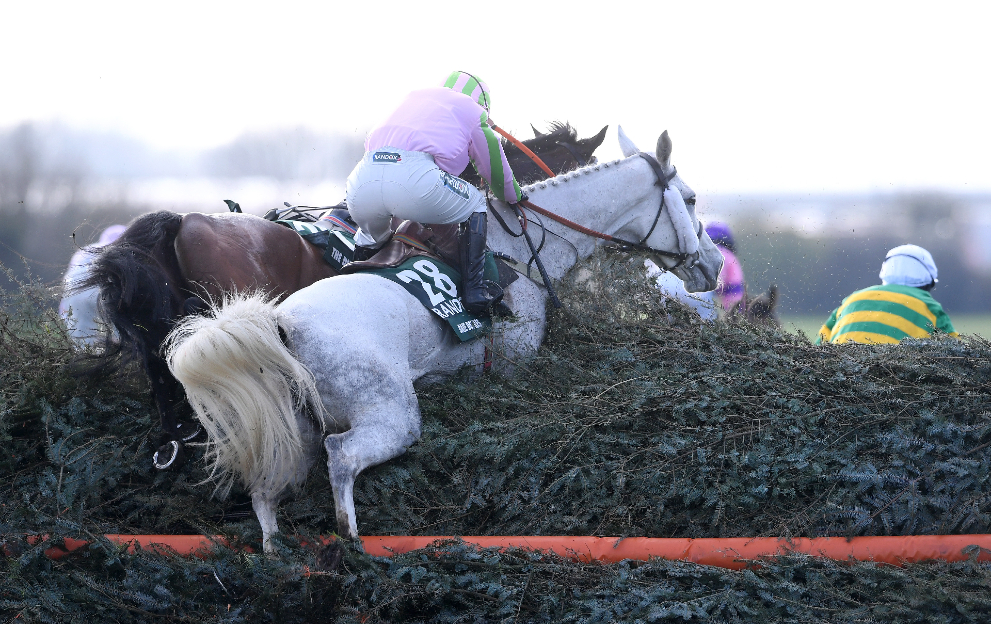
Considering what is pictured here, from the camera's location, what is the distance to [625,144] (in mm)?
5152

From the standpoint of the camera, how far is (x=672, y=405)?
11.4 feet

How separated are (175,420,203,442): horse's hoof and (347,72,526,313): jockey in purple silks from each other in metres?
1.35

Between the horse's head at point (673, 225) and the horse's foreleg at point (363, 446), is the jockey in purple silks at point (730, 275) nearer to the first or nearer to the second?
the horse's head at point (673, 225)

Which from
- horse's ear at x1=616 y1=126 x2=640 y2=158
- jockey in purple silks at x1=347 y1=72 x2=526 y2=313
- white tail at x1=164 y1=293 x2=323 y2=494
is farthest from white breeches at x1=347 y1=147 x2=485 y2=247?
horse's ear at x1=616 y1=126 x2=640 y2=158

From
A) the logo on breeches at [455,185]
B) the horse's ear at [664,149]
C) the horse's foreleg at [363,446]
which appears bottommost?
the horse's foreleg at [363,446]

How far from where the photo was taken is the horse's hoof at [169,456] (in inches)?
136

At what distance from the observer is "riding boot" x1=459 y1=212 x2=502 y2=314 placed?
12.3ft

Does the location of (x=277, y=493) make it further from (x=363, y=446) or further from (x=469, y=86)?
(x=469, y=86)

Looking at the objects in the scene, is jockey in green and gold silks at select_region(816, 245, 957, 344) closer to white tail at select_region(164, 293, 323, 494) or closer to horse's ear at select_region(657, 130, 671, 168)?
horse's ear at select_region(657, 130, 671, 168)

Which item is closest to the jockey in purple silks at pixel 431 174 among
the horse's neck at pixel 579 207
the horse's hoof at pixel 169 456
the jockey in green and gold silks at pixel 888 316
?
the horse's neck at pixel 579 207

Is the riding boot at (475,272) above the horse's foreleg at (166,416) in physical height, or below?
above

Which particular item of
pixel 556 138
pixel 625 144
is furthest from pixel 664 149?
pixel 556 138

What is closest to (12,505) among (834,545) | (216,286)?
(216,286)

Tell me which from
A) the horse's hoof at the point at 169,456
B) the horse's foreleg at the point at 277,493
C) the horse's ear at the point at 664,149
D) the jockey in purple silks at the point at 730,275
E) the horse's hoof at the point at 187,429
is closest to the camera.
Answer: the horse's foreleg at the point at 277,493
